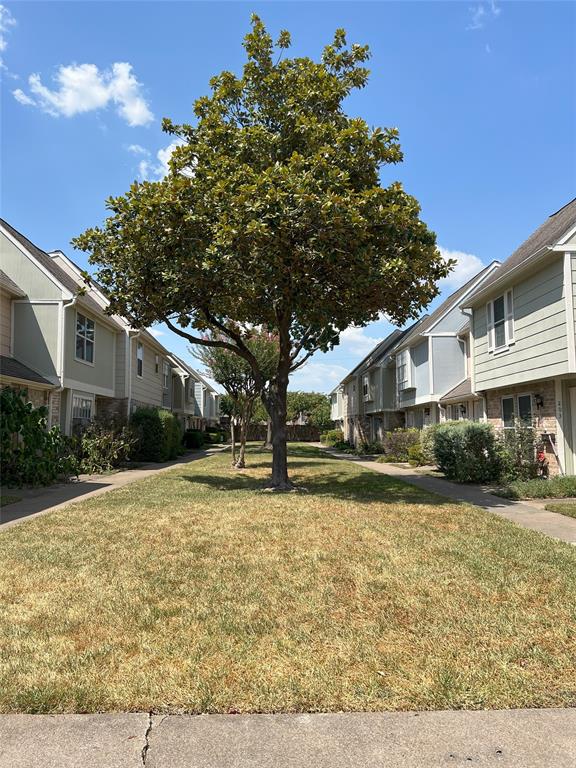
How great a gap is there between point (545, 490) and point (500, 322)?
5326mm

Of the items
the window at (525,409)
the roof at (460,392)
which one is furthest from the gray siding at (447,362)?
the window at (525,409)

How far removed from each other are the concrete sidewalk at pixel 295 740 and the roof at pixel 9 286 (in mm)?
14812

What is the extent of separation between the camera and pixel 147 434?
2247 centimetres

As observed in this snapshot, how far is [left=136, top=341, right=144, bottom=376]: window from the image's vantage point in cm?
2424

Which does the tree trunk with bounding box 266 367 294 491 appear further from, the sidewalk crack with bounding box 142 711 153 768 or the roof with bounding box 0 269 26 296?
the sidewalk crack with bounding box 142 711 153 768

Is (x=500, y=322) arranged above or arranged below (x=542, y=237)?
below

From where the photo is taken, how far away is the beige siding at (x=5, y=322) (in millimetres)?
16000

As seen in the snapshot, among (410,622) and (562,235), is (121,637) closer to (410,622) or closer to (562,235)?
(410,622)

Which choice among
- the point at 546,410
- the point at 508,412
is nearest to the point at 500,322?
the point at 508,412

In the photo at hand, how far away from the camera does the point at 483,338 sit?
15969mm

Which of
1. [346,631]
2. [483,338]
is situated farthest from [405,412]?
[346,631]

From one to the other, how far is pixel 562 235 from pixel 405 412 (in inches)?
717

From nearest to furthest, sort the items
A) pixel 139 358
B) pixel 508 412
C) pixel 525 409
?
pixel 525 409 < pixel 508 412 < pixel 139 358

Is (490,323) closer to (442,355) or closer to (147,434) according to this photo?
(442,355)
